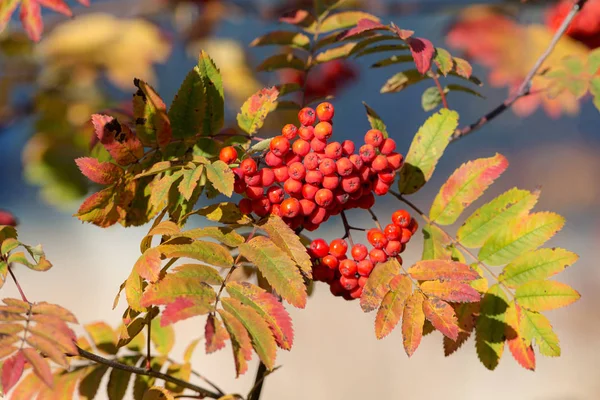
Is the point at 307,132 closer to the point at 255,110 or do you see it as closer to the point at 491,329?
the point at 255,110

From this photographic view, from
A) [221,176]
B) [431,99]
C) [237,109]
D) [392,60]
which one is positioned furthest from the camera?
[237,109]

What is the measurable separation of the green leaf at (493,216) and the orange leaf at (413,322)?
7.4 inches

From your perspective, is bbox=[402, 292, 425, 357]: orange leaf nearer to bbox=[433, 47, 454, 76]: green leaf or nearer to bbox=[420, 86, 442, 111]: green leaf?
bbox=[433, 47, 454, 76]: green leaf

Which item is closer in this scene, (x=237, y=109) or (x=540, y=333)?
(x=540, y=333)

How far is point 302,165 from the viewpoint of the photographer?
2.49 ft

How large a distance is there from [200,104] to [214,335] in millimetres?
332

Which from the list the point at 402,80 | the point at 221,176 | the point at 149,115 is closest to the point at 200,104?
the point at 149,115

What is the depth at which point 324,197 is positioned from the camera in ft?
2.43

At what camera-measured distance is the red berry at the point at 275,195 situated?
755mm

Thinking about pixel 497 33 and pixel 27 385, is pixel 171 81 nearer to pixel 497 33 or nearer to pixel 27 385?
pixel 497 33

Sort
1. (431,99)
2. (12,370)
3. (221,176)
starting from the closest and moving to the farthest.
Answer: (12,370), (221,176), (431,99)

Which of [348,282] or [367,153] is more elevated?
[367,153]

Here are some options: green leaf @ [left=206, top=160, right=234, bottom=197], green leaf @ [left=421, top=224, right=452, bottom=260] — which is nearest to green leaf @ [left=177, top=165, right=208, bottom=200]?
green leaf @ [left=206, top=160, right=234, bottom=197]

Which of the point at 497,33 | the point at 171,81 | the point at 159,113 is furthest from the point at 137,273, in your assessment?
the point at 171,81
